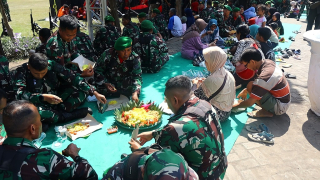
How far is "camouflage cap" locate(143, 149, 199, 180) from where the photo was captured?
4.59 ft

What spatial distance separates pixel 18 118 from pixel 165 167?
1.09 meters

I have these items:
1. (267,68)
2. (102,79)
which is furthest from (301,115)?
(102,79)

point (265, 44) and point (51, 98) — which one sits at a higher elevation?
point (265, 44)

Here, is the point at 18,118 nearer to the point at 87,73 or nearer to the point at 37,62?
the point at 37,62

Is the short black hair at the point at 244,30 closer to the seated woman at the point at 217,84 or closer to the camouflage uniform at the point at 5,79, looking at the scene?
the seated woman at the point at 217,84

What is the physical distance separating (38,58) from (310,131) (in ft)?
12.5

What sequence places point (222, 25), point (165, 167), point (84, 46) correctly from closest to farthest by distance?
point (165, 167) → point (84, 46) → point (222, 25)

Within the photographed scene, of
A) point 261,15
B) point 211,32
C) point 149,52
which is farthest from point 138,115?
point 261,15

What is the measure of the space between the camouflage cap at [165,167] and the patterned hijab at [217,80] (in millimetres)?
2010

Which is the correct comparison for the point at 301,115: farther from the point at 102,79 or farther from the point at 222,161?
the point at 102,79

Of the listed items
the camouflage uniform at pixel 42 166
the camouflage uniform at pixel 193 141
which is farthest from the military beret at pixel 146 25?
the camouflage uniform at pixel 42 166

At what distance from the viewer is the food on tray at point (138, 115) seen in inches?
134

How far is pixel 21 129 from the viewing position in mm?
1760

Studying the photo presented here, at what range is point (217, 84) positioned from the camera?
3342 mm
